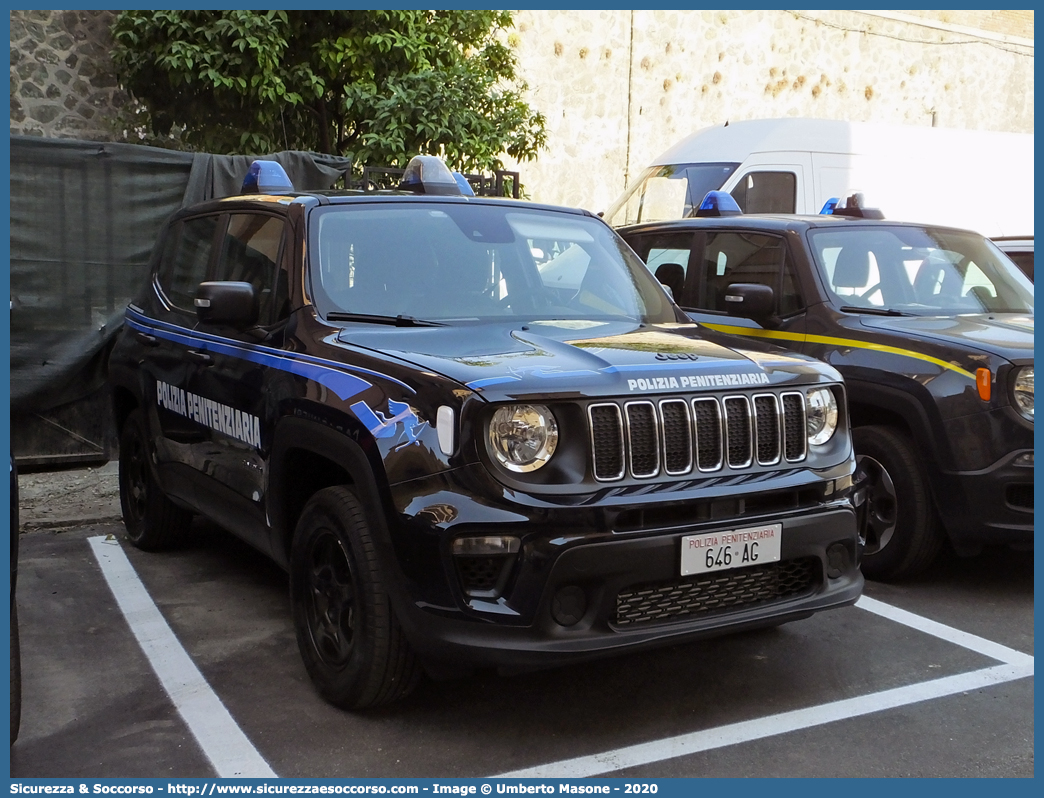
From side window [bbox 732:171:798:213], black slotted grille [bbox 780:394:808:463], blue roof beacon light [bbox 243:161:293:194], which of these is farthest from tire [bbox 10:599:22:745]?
side window [bbox 732:171:798:213]

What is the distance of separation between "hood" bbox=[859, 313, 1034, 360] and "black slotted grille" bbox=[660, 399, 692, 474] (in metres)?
2.28

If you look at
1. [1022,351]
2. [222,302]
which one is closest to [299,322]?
[222,302]

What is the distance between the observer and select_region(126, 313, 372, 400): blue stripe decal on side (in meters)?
3.87

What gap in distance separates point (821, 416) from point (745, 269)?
2.61 m

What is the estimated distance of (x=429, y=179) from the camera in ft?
17.9

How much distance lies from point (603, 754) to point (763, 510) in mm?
960

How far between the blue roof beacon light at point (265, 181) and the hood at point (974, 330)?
306 centimetres

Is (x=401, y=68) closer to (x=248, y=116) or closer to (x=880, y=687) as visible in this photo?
(x=248, y=116)

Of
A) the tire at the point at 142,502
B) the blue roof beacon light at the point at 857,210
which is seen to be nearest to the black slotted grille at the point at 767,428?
the tire at the point at 142,502

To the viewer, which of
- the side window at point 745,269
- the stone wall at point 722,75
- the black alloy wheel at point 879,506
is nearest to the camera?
the black alloy wheel at point 879,506

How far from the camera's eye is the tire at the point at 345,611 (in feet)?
12.1

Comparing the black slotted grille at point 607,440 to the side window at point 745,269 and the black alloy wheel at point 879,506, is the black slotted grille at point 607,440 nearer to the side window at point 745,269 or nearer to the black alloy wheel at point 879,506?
the black alloy wheel at point 879,506

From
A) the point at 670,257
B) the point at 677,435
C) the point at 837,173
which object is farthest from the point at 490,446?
the point at 837,173

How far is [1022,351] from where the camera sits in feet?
17.2
